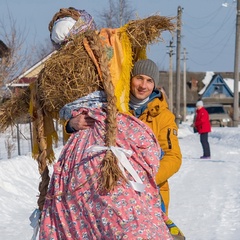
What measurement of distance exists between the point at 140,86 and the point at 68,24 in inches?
22.2

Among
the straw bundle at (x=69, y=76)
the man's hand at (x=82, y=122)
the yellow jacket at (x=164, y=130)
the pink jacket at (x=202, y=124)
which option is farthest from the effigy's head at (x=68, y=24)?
the pink jacket at (x=202, y=124)

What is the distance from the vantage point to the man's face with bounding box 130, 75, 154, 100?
4179 mm

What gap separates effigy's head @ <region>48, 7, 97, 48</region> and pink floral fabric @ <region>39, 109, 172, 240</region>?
1.69ft

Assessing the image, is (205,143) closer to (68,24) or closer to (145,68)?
(145,68)

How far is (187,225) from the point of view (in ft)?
26.7

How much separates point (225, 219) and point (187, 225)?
642 mm

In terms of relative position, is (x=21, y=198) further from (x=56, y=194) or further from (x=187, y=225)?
(x=56, y=194)

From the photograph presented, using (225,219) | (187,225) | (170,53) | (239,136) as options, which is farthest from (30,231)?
(170,53)

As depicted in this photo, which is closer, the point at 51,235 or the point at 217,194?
the point at 51,235

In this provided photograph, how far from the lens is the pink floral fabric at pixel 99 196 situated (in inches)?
140

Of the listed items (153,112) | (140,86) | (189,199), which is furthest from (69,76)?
(189,199)

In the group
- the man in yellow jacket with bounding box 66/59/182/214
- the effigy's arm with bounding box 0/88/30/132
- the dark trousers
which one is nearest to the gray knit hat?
the man in yellow jacket with bounding box 66/59/182/214

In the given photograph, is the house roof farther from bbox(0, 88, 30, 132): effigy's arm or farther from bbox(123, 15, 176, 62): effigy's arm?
bbox(123, 15, 176, 62): effigy's arm

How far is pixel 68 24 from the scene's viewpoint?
160 inches
